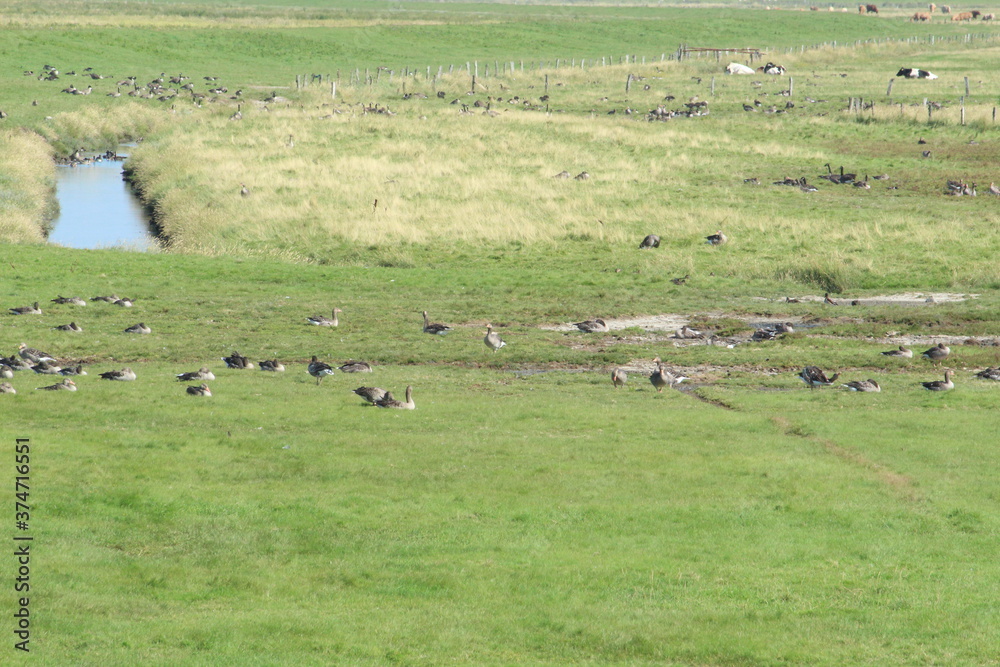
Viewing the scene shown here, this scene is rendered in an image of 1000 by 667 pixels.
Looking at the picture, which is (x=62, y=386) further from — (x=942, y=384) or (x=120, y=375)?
(x=942, y=384)

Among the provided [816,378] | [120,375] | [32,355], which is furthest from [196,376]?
[816,378]

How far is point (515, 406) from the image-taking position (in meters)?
24.2

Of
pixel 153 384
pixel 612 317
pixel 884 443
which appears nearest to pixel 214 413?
pixel 153 384

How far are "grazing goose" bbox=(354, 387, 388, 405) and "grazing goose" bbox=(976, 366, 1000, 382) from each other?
14.0 m

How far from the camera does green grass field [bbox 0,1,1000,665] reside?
13758 millimetres

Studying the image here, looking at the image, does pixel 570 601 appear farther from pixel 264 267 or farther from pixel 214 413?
pixel 264 267

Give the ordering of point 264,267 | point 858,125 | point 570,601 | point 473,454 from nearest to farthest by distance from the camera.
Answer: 1. point 570,601
2. point 473,454
3. point 264,267
4. point 858,125

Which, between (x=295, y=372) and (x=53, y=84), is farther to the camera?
(x=53, y=84)

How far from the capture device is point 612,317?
34188mm

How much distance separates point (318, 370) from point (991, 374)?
50.8 ft

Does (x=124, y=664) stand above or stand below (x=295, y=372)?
above

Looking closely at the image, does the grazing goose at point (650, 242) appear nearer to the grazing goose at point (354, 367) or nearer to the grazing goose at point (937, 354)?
the grazing goose at point (937, 354)

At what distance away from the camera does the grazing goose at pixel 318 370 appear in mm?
26188

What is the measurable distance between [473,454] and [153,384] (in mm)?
8586
